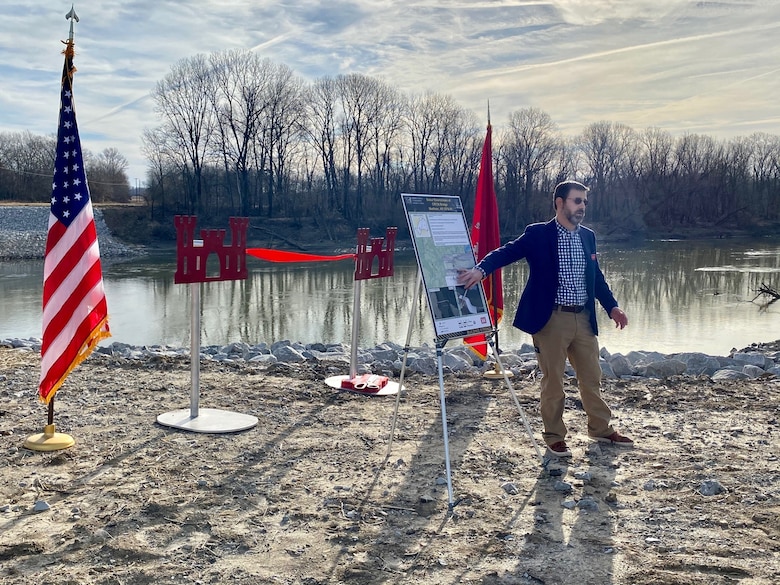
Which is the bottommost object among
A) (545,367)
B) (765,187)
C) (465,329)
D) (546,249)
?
(545,367)

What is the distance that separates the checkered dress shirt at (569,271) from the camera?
486cm

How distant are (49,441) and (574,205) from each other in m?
4.22

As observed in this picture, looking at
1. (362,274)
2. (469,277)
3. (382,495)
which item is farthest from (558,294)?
(362,274)

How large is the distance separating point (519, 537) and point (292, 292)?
57.1ft

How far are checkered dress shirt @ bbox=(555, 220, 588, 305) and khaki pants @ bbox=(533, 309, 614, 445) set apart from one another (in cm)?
11

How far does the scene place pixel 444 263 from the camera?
4590 millimetres

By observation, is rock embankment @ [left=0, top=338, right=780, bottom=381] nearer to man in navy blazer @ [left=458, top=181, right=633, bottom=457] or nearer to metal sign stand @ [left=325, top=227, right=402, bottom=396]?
metal sign stand @ [left=325, top=227, right=402, bottom=396]

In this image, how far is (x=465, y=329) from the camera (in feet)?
15.0

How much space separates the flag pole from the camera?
499 centimetres

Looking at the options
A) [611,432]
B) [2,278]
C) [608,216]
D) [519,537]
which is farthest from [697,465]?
[608,216]

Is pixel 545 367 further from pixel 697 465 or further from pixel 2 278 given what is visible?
pixel 2 278

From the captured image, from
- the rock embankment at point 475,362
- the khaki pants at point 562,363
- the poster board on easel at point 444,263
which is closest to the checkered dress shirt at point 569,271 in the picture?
the khaki pants at point 562,363

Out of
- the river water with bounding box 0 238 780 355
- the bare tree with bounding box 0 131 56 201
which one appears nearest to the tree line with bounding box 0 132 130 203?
the bare tree with bounding box 0 131 56 201

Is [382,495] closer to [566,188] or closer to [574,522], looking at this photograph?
[574,522]
